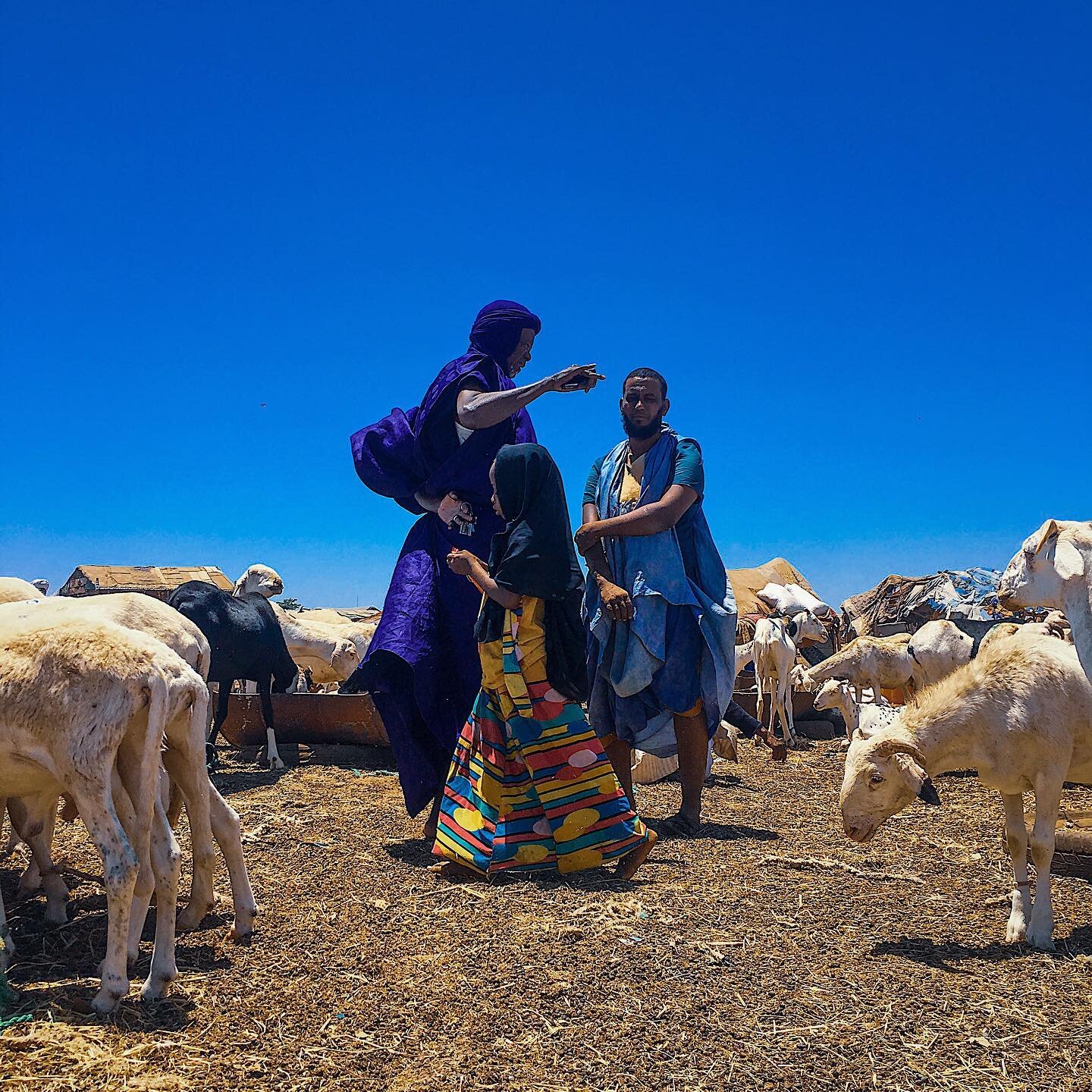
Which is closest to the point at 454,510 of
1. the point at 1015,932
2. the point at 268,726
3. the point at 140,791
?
the point at 140,791

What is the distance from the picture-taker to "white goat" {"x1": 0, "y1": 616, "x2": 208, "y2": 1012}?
11.2ft

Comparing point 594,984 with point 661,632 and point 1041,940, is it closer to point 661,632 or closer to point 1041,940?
point 1041,940

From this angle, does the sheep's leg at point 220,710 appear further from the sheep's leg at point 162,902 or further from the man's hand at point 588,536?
the sheep's leg at point 162,902

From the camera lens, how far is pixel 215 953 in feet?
13.2

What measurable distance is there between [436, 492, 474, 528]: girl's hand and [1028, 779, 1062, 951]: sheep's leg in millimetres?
3477

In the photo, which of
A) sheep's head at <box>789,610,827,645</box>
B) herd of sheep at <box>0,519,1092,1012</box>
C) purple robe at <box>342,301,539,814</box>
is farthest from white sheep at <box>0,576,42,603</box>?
sheep's head at <box>789,610,827,645</box>

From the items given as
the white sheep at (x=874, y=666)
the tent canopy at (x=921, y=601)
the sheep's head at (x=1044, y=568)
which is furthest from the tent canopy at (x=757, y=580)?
the sheep's head at (x=1044, y=568)

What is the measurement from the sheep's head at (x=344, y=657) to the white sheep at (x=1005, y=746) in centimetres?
1073

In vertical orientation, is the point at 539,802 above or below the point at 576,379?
below

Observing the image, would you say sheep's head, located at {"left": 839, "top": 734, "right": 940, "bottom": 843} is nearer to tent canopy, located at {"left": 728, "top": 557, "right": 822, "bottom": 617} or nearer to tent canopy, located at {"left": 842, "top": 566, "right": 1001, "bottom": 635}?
tent canopy, located at {"left": 842, "top": 566, "right": 1001, "bottom": 635}

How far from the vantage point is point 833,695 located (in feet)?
38.0

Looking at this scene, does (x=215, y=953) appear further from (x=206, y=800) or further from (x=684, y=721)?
(x=684, y=721)

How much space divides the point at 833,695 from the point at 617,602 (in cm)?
669

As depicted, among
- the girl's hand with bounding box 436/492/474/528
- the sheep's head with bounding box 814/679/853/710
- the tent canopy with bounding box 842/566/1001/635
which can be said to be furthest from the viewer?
the tent canopy with bounding box 842/566/1001/635
